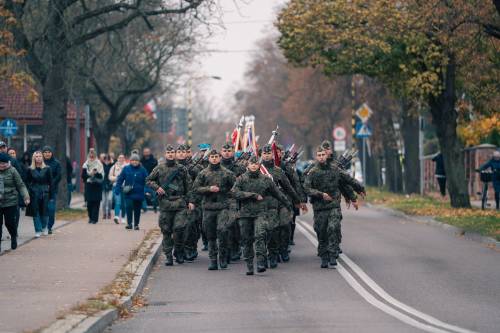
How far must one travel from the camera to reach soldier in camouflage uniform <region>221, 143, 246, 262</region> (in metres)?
19.2

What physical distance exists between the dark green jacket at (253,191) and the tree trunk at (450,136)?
17.2 metres

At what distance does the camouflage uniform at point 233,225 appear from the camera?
19219 mm

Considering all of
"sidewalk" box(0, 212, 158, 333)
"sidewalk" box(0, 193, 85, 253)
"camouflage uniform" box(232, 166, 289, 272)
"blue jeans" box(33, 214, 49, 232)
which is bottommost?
"sidewalk" box(0, 212, 158, 333)

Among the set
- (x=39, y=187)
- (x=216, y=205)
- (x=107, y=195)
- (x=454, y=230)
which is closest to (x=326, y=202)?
(x=216, y=205)

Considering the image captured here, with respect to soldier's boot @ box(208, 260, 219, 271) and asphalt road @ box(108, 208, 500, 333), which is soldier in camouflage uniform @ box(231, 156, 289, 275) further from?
soldier's boot @ box(208, 260, 219, 271)

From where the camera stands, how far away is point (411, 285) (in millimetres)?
16000

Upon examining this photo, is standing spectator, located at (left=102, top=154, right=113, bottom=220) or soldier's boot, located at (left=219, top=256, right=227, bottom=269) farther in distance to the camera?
standing spectator, located at (left=102, top=154, right=113, bottom=220)

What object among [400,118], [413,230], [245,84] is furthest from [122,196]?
[245,84]

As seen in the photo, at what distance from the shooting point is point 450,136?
35344mm

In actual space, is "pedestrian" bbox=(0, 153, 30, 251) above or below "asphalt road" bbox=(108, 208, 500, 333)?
above

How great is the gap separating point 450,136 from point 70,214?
35.2 feet

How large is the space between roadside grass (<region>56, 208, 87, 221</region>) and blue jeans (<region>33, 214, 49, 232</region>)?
7.01 metres

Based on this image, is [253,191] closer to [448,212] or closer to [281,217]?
[281,217]

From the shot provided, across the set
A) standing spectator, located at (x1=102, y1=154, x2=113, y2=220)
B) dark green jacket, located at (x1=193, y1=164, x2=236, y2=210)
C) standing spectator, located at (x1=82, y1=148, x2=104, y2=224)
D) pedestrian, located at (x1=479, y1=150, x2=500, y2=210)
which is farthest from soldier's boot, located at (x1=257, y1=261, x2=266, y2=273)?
pedestrian, located at (x1=479, y1=150, x2=500, y2=210)
